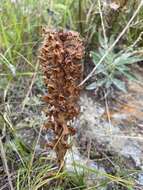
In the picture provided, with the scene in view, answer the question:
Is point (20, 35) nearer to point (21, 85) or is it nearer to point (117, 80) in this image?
point (21, 85)

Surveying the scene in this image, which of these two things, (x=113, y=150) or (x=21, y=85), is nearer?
(x=113, y=150)

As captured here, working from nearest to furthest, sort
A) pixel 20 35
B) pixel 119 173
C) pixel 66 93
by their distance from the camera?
pixel 66 93 < pixel 119 173 < pixel 20 35

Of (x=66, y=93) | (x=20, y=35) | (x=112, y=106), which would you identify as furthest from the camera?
(x=20, y=35)

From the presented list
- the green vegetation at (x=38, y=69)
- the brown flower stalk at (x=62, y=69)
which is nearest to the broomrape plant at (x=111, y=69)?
the green vegetation at (x=38, y=69)

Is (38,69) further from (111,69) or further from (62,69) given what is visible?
(62,69)

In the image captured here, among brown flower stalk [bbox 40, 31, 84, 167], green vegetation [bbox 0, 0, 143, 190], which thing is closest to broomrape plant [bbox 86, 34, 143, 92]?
green vegetation [bbox 0, 0, 143, 190]

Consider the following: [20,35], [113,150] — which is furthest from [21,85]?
[113,150]
